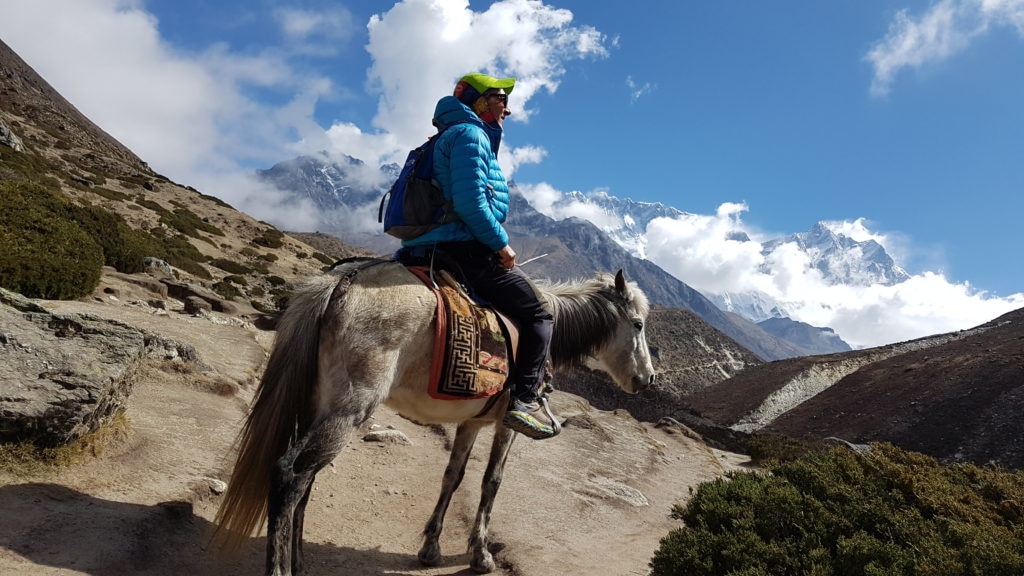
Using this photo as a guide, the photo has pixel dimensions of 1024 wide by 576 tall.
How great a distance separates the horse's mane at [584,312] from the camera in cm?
544

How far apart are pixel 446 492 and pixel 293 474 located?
198 cm

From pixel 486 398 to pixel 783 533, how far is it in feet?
8.14

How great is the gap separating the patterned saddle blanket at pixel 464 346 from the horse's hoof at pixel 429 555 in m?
1.72

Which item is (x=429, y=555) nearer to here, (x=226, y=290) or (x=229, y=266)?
(x=226, y=290)

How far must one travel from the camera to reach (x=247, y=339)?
38.7ft

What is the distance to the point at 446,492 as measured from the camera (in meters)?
5.07

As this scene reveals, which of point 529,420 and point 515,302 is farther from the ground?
point 515,302

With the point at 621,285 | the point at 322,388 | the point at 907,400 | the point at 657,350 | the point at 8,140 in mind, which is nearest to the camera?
the point at 322,388

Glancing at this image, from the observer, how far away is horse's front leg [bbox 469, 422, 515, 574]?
16.1 ft

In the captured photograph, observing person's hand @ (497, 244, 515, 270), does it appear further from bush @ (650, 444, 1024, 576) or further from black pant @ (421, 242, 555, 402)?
bush @ (650, 444, 1024, 576)

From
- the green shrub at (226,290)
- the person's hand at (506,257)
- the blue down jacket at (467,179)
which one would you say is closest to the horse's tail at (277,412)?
the blue down jacket at (467,179)

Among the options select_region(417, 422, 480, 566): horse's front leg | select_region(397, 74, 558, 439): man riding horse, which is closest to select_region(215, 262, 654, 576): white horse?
select_region(397, 74, 558, 439): man riding horse

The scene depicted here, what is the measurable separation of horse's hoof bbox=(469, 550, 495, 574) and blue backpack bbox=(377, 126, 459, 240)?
2.83 meters

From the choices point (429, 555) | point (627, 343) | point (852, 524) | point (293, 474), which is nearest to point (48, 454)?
point (293, 474)
